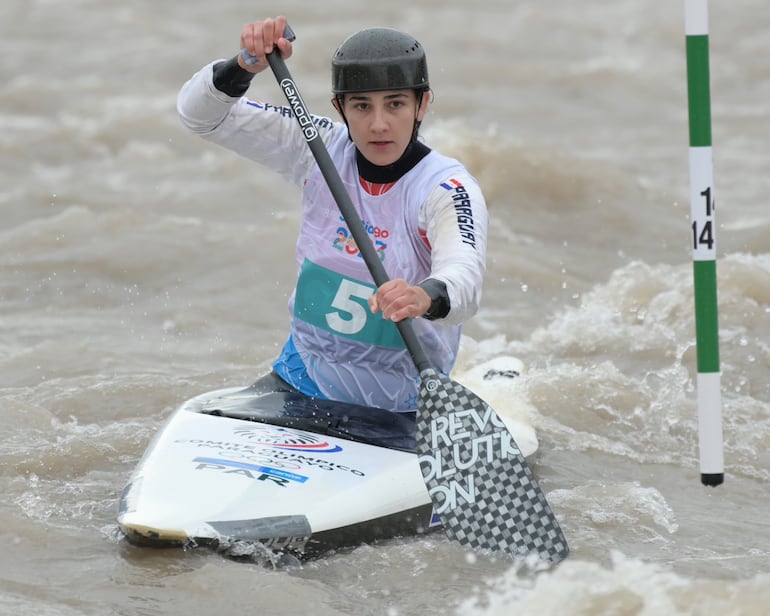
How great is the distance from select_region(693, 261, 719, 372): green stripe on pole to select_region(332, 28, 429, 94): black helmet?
3.33 feet

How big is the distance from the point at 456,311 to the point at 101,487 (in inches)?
61.5

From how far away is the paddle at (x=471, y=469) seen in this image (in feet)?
12.8

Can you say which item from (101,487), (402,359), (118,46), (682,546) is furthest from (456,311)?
(118,46)

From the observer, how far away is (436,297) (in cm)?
370

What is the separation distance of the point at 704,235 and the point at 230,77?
1.53m

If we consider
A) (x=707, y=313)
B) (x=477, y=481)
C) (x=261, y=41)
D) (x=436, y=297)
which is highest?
(x=261, y=41)

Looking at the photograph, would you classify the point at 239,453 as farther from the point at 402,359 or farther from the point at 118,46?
the point at 118,46

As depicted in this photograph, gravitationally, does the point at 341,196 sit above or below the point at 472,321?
above

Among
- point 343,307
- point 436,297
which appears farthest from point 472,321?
point 436,297

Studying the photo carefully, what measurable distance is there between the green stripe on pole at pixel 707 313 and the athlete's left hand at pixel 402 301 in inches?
33.6

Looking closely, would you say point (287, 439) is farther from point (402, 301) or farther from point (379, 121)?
point (379, 121)

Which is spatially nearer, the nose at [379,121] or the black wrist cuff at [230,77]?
the nose at [379,121]

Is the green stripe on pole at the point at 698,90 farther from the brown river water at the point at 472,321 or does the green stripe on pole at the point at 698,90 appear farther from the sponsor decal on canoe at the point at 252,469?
the sponsor decal on canoe at the point at 252,469

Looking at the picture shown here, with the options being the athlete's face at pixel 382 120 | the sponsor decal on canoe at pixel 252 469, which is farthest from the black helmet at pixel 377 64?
the sponsor decal on canoe at pixel 252 469
